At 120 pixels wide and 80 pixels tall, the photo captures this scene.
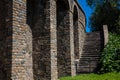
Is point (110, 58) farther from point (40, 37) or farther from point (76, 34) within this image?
point (40, 37)

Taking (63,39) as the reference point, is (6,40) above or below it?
below

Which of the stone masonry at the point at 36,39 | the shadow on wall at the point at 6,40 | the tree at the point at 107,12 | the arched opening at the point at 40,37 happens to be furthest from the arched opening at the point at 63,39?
the tree at the point at 107,12

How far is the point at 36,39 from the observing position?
9766mm

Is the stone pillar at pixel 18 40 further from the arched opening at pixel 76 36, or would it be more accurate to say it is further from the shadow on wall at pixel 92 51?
the arched opening at pixel 76 36

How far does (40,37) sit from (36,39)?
0.62ft

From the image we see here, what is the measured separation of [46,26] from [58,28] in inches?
92.7

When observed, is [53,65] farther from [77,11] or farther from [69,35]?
[77,11]

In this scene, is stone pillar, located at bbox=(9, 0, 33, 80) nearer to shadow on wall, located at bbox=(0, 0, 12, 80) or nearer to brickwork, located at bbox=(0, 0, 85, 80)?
brickwork, located at bbox=(0, 0, 85, 80)

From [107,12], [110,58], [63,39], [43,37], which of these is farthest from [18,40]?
[107,12]

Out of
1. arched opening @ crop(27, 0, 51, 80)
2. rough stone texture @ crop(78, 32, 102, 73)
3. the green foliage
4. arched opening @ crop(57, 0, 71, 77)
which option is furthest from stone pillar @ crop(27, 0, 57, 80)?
rough stone texture @ crop(78, 32, 102, 73)

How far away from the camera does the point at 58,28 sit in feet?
39.4

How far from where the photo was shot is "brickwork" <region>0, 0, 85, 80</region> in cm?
723

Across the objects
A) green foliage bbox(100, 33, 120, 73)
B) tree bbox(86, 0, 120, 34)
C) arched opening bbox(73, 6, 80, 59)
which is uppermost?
tree bbox(86, 0, 120, 34)

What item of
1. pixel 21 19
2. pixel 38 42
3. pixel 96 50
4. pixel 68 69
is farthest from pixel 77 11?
pixel 21 19
